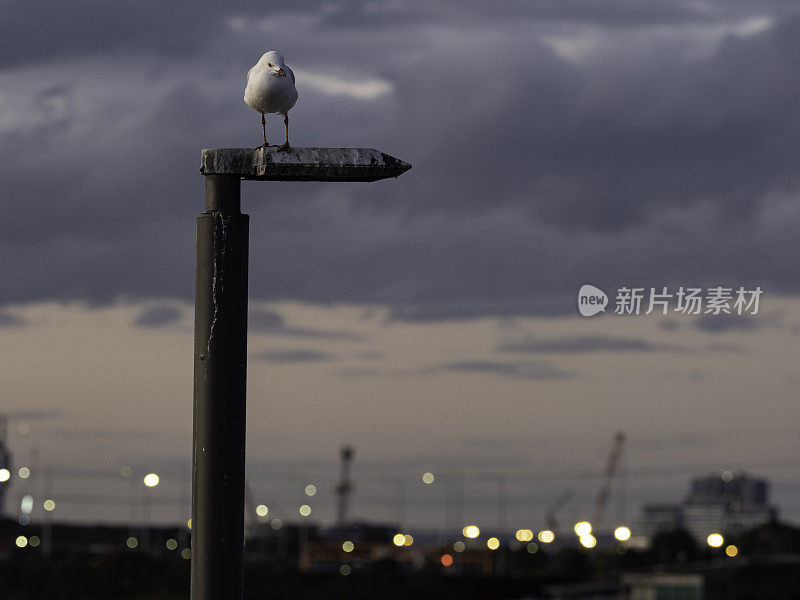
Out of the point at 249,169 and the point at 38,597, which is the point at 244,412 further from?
the point at 38,597

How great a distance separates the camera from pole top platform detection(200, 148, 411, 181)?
9430 mm

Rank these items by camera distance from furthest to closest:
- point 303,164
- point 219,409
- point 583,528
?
point 583,528, point 303,164, point 219,409

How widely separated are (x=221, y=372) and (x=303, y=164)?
5.29ft

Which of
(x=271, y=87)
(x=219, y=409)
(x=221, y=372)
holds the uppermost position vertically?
(x=271, y=87)

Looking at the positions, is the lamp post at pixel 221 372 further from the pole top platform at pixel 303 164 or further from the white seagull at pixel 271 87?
the white seagull at pixel 271 87

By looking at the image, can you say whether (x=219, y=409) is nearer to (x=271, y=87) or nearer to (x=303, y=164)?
(x=303, y=164)

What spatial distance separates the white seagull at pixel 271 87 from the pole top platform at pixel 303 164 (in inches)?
9.3

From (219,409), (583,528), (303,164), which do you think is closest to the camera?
(219,409)

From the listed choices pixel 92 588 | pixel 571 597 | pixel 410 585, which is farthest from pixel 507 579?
pixel 92 588

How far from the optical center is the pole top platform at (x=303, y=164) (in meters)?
9.43

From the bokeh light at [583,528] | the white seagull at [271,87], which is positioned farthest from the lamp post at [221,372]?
the bokeh light at [583,528]

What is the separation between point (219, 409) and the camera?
9.09 metres

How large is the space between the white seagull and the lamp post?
487mm

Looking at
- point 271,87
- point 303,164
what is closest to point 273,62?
point 271,87
